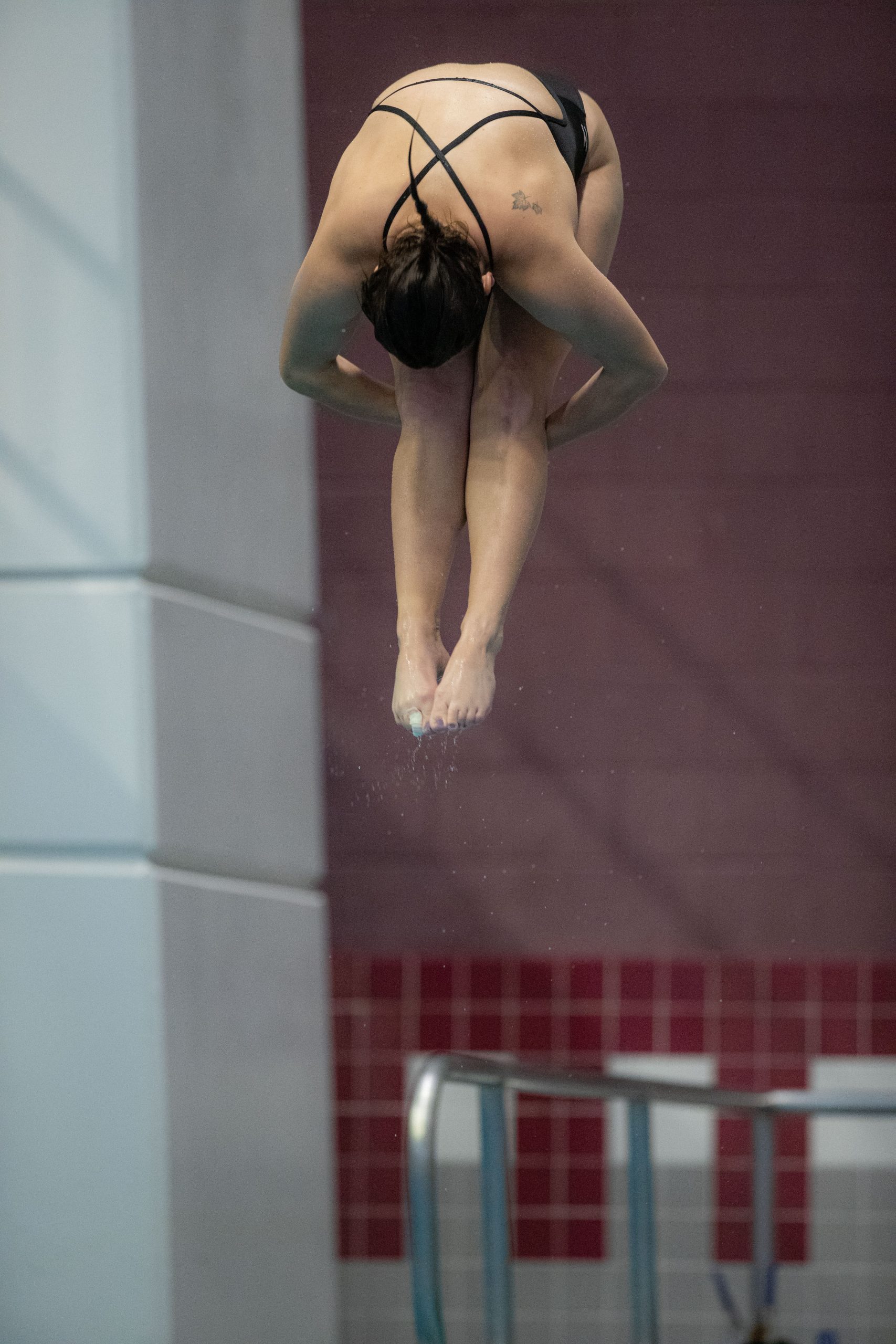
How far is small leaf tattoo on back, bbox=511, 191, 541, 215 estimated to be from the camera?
1917 millimetres

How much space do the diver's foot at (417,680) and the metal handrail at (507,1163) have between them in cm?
71

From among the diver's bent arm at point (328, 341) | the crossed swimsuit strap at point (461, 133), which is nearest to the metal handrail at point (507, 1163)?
the diver's bent arm at point (328, 341)

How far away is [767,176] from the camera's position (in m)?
3.79

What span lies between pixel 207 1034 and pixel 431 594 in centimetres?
166

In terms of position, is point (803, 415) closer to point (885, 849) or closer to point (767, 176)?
point (767, 176)

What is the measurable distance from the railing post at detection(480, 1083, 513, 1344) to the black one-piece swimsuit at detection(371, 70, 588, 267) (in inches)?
59.5

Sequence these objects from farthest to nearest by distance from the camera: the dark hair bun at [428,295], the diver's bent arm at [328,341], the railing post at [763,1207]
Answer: the railing post at [763,1207], the diver's bent arm at [328,341], the dark hair bun at [428,295]

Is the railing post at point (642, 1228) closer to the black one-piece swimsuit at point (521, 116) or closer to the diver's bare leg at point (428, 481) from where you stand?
the diver's bare leg at point (428, 481)

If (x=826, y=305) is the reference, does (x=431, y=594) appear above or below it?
below

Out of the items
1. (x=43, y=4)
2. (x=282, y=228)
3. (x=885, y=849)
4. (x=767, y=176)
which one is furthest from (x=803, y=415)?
(x=43, y=4)

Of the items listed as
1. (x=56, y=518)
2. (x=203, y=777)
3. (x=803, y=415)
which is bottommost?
(x=203, y=777)

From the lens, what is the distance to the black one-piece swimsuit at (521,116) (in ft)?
6.34

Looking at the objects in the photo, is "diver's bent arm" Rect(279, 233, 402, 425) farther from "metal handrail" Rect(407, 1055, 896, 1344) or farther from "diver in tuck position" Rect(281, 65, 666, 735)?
"metal handrail" Rect(407, 1055, 896, 1344)

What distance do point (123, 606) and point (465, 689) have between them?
139 centimetres
